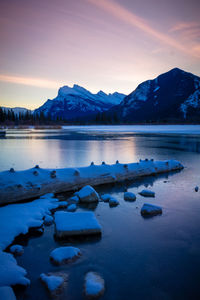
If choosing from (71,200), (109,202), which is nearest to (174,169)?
(109,202)

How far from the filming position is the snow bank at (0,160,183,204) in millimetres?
6535

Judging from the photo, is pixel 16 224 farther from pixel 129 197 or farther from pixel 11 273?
pixel 129 197

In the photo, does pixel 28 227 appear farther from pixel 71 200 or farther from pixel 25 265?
pixel 71 200

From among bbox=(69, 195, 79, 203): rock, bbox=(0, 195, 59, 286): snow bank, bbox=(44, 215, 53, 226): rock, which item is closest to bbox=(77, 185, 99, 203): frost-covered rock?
bbox=(69, 195, 79, 203): rock

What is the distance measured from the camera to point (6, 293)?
2.95 m

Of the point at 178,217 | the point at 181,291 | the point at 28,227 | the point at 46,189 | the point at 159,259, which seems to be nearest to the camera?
the point at 181,291

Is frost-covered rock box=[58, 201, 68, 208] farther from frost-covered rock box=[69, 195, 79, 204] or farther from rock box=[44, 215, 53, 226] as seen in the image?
rock box=[44, 215, 53, 226]

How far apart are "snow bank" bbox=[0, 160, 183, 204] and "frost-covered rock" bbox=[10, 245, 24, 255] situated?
2.49 m

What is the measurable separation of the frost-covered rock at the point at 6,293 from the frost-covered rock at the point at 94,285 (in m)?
1.08

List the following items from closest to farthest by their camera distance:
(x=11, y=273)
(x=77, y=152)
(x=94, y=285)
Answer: (x=94, y=285)
(x=11, y=273)
(x=77, y=152)

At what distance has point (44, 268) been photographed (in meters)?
3.68

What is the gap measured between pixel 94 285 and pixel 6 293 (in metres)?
1.30

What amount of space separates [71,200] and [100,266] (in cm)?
342

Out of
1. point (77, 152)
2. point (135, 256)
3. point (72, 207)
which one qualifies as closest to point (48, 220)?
point (72, 207)
